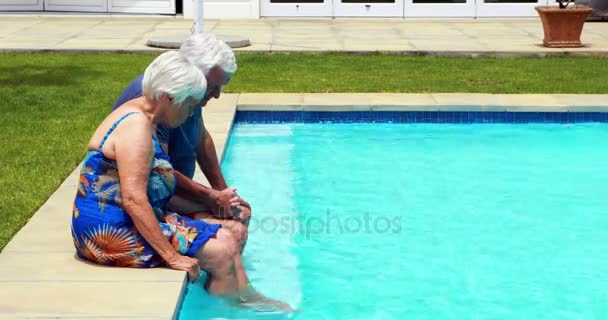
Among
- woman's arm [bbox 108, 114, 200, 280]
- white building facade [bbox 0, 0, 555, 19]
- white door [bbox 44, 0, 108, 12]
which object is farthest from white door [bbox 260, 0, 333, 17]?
woman's arm [bbox 108, 114, 200, 280]

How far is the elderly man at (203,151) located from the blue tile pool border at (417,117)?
12.5 ft

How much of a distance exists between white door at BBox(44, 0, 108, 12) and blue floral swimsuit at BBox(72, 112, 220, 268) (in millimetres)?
13004

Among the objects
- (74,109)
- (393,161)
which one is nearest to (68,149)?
(74,109)

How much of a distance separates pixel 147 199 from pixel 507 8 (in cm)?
1343

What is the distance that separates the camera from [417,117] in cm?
880

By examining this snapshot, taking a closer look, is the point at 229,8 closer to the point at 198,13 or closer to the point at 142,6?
the point at 142,6

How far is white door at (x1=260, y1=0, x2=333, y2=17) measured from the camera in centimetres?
1655

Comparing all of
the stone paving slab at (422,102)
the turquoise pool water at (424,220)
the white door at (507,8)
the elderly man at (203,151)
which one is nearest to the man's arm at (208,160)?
the elderly man at (203,151)

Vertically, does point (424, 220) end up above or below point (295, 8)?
below

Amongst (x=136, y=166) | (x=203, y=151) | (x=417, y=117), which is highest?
(x=136, y=166)

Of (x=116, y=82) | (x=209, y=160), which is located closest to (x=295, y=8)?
(x=116, y=82)

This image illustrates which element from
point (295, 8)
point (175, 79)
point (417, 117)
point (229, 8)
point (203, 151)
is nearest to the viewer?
point (175, 79)

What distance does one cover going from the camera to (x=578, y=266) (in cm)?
570

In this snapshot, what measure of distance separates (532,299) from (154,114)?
7.18 ft
